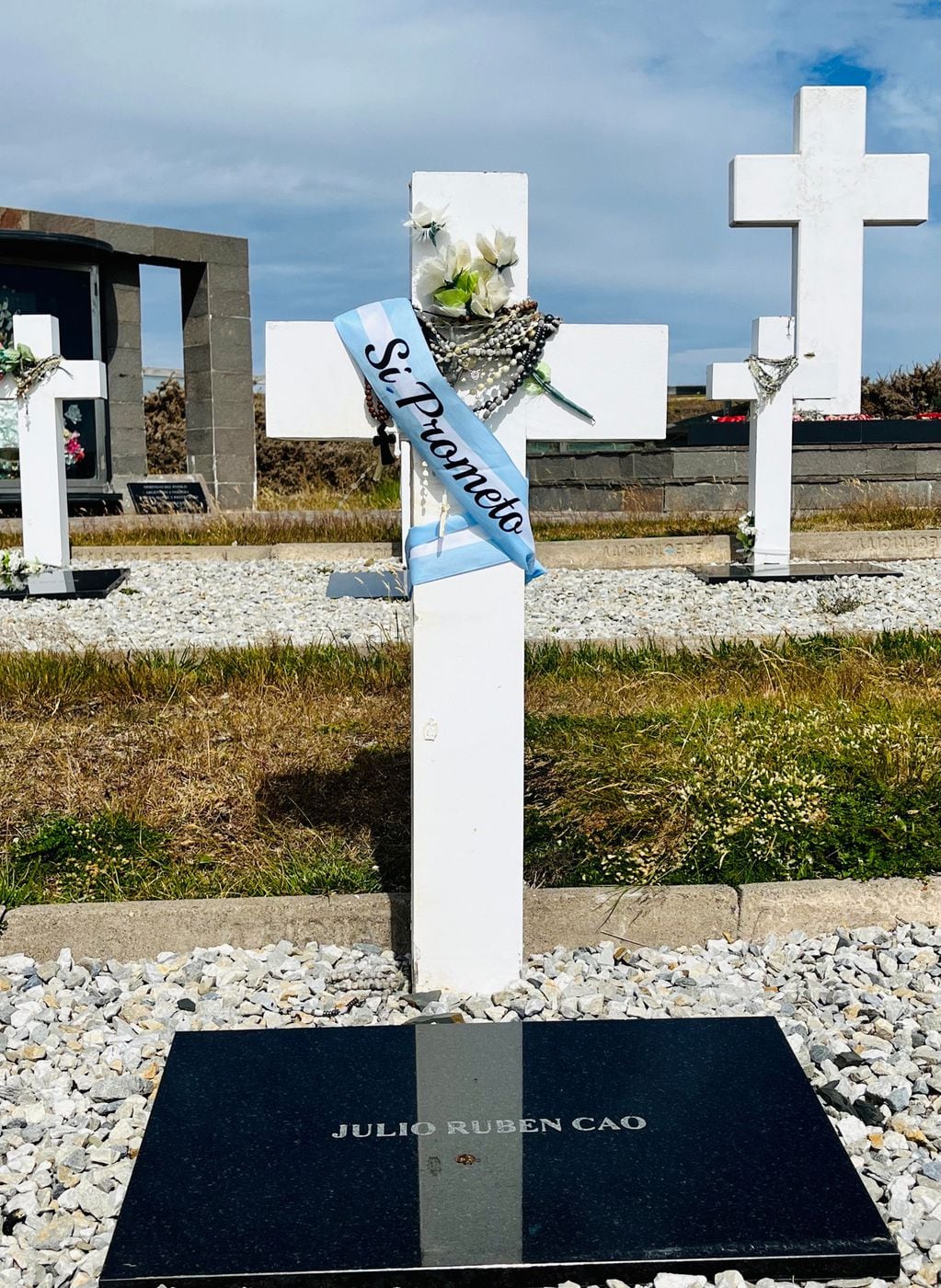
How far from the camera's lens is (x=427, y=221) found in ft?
9.20

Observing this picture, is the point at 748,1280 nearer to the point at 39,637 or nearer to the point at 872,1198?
the point at 872,1198

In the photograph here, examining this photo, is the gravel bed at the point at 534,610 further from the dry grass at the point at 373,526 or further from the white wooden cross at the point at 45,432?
the dry grass at the point at 373,526

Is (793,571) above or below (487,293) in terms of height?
below

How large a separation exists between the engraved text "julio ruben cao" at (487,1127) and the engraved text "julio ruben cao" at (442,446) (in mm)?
1226

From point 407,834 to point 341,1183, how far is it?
1.71 m

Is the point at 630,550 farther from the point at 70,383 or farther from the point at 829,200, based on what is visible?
the point at 70,383

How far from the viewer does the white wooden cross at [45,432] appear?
355 inches

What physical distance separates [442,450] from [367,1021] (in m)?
1.29

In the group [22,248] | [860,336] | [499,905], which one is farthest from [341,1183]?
[22,248]

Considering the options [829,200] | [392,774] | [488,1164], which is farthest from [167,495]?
[488,1164]

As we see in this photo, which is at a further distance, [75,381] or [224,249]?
[224,249]

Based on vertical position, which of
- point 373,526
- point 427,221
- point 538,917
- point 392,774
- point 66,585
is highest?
point 427,221

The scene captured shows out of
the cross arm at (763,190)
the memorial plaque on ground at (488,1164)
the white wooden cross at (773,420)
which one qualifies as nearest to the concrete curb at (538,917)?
the memorial plaque on ground at (488,1164)

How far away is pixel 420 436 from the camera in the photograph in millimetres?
2797
